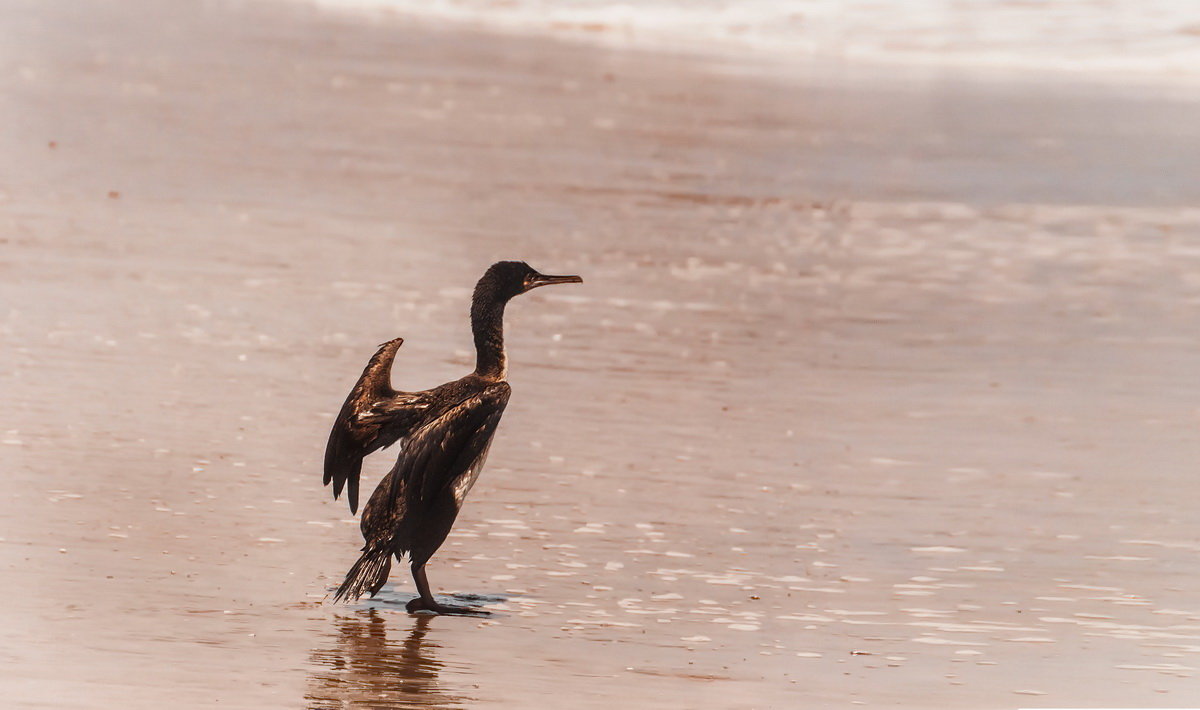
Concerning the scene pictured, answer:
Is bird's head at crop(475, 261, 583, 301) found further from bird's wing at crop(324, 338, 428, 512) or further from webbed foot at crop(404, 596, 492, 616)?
webbed foot at crop(404, 596, 492, 616)

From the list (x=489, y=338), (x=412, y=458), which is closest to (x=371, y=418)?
(x=412, y=458)

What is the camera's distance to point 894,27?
1560 inches

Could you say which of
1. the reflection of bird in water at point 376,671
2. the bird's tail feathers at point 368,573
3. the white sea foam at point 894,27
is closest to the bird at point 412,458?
the bird's tail feathers at point 368,573

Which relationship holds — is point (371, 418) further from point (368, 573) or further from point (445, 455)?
point (368, 573)

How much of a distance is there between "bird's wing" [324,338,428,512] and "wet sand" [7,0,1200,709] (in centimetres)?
42

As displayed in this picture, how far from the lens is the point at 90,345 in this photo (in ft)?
33.3

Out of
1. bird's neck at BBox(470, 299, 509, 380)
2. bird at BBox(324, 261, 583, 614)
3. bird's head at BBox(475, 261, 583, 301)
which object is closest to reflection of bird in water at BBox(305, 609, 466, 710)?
bird at BBox(324, 261, 583, 614)

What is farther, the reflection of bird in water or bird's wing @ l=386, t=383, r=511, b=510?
bird's wing @ l=386, t=383, r=511, b=510

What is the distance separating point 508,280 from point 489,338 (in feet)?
0.78

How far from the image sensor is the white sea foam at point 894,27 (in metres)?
37.2

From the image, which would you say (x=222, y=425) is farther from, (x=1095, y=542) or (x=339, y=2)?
(x=339, y=2)

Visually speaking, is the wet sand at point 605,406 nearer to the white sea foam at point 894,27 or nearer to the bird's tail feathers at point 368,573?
the bird's tail feathers at point 368,573

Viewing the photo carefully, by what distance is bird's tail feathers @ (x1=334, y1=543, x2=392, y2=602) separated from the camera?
647cm

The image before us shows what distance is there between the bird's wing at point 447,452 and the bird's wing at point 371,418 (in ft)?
0.35
